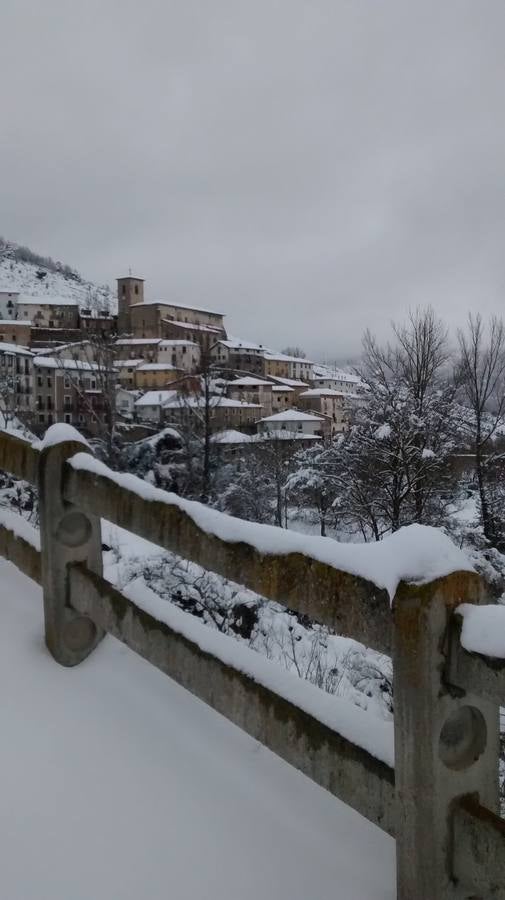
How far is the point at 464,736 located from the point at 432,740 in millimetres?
152

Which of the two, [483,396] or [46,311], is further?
[46,311]

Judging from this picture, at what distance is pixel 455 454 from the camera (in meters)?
23.9

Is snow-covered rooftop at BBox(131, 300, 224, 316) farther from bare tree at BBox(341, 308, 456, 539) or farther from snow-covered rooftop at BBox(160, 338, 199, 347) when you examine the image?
bare tree at BBox(341, 308, 456, 539)

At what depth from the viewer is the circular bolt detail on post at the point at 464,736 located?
1733mm

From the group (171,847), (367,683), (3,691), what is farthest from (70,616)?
(367,683)

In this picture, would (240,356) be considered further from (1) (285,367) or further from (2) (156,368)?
(2) (156,368)

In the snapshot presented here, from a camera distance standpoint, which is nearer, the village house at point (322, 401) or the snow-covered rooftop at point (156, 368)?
the snow-covered rooftop at point (156, 368)

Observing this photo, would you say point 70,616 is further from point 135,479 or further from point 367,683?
point 367,683

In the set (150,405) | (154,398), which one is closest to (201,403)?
(150,405)

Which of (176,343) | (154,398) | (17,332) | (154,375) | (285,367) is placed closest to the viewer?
(154,398)

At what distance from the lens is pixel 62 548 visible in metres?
3.51

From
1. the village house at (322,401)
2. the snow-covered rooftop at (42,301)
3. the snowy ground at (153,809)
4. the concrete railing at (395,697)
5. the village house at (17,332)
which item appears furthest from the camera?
the snow-covered rooftop at (42,301)

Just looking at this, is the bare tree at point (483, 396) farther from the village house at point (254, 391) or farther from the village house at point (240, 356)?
the village house at point (240, 356)

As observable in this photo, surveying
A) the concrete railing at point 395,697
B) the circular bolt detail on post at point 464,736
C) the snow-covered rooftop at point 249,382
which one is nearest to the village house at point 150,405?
the snow-covered rooftop at point 249,382
